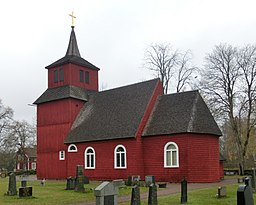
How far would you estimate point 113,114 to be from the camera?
3334 cm

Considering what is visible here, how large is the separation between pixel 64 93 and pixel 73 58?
4.44 metres

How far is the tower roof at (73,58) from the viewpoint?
3825cm

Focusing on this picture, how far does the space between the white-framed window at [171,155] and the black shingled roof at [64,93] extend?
11899 mm

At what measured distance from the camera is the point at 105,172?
3161 centimetres

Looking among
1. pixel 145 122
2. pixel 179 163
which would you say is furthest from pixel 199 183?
pixel 145 122

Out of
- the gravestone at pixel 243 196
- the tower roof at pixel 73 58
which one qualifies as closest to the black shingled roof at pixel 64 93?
the tower roof at pixel 73 58

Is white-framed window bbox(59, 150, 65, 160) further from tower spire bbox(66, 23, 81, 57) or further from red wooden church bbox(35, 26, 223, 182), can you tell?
tower spire bbox(66, 23, 81, 57)

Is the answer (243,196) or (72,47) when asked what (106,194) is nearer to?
(243,196)

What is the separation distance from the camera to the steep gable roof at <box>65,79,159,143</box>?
102 ft

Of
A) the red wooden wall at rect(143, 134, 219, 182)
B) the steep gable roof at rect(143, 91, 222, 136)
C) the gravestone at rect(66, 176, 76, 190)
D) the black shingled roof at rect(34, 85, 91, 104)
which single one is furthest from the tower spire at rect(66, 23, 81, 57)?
the gravestone at rect(66, 176, 76, 190)

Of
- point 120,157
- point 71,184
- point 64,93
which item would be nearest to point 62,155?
point 64,93

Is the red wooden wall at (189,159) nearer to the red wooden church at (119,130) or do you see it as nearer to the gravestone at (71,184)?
the red wooden church at (119,130)

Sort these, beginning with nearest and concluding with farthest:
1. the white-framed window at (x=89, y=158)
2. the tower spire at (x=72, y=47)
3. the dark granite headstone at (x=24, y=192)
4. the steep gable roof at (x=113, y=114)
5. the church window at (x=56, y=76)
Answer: the dark granite headstone at (x=24, y=192) → the steep gable roof at (x=113, y=114) → the white-framed window at (x=89, y=158) → the church window at (x=56, y=76) → the tower spire at (x=72, y=47)

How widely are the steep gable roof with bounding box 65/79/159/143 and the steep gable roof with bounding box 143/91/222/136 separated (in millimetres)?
1290
